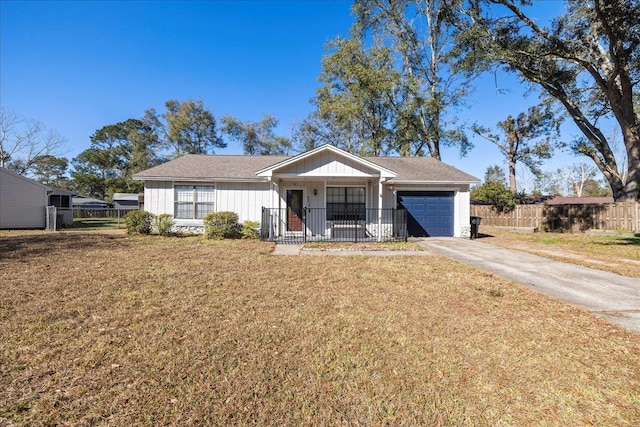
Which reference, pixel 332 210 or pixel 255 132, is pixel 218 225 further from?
pixel 255 132

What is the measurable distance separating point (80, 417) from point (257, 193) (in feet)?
38.6

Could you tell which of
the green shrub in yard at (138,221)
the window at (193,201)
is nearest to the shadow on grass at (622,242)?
the window at (193,201)

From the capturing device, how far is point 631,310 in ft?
14.4

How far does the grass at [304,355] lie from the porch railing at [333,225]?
621cm

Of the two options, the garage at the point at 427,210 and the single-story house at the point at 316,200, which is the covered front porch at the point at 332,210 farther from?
the garage at the point at 427,210

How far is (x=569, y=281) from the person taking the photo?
6133mm

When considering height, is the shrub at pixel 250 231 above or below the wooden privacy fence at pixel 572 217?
below

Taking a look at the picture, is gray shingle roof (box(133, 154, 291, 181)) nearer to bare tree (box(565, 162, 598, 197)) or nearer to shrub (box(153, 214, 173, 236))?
shrub (box(153, 214, 173, 236))

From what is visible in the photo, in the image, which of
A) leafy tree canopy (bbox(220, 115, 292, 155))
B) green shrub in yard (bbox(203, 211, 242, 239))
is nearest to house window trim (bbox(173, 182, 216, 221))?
green shrub in yard (bbox(203, 211, 242, 239))

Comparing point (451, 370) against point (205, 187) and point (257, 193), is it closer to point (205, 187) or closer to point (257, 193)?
point (257, 193)

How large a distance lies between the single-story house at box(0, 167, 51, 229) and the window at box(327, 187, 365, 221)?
19136 millimetres

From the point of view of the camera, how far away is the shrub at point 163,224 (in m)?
13.0

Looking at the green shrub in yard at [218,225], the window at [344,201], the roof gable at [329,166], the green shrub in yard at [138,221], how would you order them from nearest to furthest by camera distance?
the roof gable at [329,166], the green shrub in yard at [218,225], the green shrub in yard at [138,221], the window at [344,201]

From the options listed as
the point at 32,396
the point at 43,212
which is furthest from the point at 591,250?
the point at 43,212
